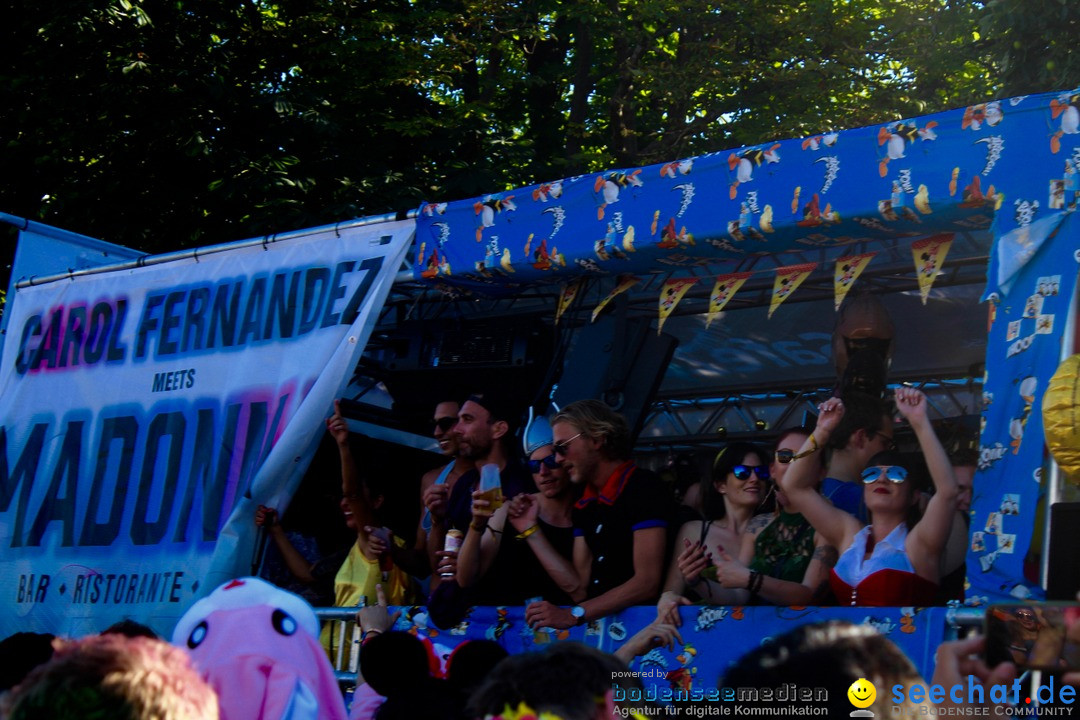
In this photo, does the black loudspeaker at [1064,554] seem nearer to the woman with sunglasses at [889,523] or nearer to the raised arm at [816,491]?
the woman with sunglasses at [889,523]

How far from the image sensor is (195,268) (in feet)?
23.7

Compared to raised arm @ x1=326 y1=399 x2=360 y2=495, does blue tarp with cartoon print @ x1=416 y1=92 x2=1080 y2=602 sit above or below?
above

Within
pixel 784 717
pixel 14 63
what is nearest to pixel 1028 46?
pixel 784 717

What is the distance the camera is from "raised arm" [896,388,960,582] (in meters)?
4.20

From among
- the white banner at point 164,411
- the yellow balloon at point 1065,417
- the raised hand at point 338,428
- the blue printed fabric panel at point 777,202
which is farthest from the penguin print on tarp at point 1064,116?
the raised hand at point 338,428

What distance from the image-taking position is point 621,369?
648 cm

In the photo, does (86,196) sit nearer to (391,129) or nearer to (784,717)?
(391,129)

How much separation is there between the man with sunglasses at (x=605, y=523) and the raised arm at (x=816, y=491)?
63 cm

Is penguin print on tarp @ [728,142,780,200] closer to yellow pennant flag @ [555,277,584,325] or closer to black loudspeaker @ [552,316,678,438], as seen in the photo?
yellow pennant flag @ [555,277,584,325]

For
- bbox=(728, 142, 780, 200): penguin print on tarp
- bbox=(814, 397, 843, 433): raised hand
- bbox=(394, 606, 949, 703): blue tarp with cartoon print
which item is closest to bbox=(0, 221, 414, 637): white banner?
bbox=(394, 606, 949, 703): blue tarp with cartoon print

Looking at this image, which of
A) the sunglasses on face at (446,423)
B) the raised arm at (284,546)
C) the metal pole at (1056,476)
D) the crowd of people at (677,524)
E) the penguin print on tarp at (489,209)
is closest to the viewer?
the metal pole at (1056,476)

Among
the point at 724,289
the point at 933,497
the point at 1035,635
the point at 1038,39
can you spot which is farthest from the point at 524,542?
the point at 1038,39

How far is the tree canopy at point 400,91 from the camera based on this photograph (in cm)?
1140

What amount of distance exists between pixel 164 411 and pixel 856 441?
4.04 metres
